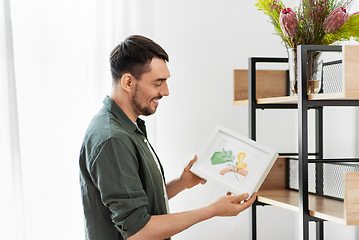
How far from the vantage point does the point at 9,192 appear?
161 centimetres

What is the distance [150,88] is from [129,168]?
276 millimetres

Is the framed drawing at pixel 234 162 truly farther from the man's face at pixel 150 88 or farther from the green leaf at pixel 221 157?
the man's face at pixel 150 88

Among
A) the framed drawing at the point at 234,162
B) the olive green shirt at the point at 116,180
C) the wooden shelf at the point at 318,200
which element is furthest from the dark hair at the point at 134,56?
the wooden shelf at the point at 318,200

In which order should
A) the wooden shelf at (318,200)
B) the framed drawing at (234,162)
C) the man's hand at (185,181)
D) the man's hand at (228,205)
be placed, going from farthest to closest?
the man's hand at (185,181)
the framed drawing at (234,162)
the man's hand at (228,205)
the wooden shelf at (318,200)

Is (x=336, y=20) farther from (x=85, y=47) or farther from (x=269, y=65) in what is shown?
(x=85, y=47)

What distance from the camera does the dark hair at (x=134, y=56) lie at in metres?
1.13

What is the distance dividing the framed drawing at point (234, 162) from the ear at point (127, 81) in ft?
1.13

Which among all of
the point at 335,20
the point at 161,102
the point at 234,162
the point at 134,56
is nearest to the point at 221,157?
the point at 234,162

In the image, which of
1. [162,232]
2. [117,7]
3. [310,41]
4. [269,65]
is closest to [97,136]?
[162,232]

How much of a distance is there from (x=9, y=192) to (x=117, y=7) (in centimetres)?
99

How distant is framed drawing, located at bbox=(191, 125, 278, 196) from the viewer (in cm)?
122

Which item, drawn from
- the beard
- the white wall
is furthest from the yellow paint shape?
the white wall

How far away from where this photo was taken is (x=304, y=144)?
112 centimetres

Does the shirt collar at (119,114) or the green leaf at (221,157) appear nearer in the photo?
the shirt collar at (119,114)
